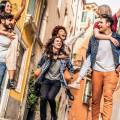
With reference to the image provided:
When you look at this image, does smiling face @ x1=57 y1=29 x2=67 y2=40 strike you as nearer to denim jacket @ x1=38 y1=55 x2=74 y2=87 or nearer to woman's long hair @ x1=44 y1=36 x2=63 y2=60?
woman's long hair @ x1=44 y1=36 x2=63 y2=60

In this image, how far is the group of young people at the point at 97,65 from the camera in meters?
6.05

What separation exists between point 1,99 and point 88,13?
98.3ft

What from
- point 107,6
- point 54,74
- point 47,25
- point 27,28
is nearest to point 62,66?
point 54,74

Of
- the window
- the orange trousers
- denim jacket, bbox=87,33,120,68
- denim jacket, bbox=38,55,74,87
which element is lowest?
the orange trousers

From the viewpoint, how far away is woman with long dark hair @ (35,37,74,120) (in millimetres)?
6480

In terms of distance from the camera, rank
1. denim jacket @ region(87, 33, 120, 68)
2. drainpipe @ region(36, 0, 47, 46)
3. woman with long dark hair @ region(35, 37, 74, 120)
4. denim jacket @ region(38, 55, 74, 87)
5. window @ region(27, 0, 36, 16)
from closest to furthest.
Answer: denim jacket @ region(87, 33, 120, 68) → woman with long dark hair @ region(35, 37, 74, 120) → denim jacket @ region(38, 55, 74, 87) → window @ region(27, 0, 36, 16) → drainpipe @ region(36, 0, 47, 46)

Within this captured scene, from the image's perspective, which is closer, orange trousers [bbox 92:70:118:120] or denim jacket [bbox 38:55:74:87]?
orange trousers [bbox 92:70:118:120]

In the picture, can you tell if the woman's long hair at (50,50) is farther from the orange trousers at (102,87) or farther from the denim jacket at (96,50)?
the orange trousers at (102,87)

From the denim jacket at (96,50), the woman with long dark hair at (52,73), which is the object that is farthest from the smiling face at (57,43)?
the denim jacket at (96,50)

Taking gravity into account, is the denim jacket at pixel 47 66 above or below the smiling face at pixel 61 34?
below

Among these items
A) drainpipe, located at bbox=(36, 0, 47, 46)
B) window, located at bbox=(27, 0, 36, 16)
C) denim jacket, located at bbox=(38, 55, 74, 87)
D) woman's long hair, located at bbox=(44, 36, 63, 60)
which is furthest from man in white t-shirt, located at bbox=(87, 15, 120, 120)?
drainpipe, located at bbox=(36, 0, 47, 46)

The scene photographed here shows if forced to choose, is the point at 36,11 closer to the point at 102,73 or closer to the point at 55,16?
the point at 55,16

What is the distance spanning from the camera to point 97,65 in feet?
20.3

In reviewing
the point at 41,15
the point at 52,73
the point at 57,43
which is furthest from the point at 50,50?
the point at 41,15
